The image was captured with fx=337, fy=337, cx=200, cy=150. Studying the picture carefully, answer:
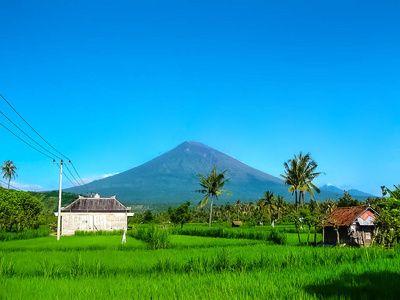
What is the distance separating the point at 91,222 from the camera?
3925 cm

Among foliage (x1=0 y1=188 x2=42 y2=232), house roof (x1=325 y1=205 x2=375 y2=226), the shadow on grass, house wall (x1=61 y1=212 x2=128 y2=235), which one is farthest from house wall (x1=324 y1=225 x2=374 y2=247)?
foliage (x1=0 y1=188 x2=42 y2=232)

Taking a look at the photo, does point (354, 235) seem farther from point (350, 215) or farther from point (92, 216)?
point (92, 216)

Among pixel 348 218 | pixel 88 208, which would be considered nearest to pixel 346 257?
pixel 348 218

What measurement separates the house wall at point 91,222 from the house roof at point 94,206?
2.05ft

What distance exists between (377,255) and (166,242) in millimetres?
12219

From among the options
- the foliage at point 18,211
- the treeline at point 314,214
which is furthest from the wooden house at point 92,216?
the treeline at point 314,214

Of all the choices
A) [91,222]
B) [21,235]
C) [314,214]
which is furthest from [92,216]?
[314,214]

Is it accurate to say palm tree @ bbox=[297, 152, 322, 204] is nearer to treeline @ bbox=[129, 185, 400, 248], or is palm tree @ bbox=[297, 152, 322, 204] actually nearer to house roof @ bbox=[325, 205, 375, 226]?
treeline @ bbox=[129, 185, 400, 248]

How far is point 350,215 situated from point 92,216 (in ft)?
90.9

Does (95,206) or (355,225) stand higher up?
(95,206)

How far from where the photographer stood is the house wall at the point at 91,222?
38.8 m

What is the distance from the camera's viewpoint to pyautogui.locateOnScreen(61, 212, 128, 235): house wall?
3884cm

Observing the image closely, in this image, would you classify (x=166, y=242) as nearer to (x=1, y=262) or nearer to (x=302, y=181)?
(x=1, y=262)

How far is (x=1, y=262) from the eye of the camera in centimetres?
1018
